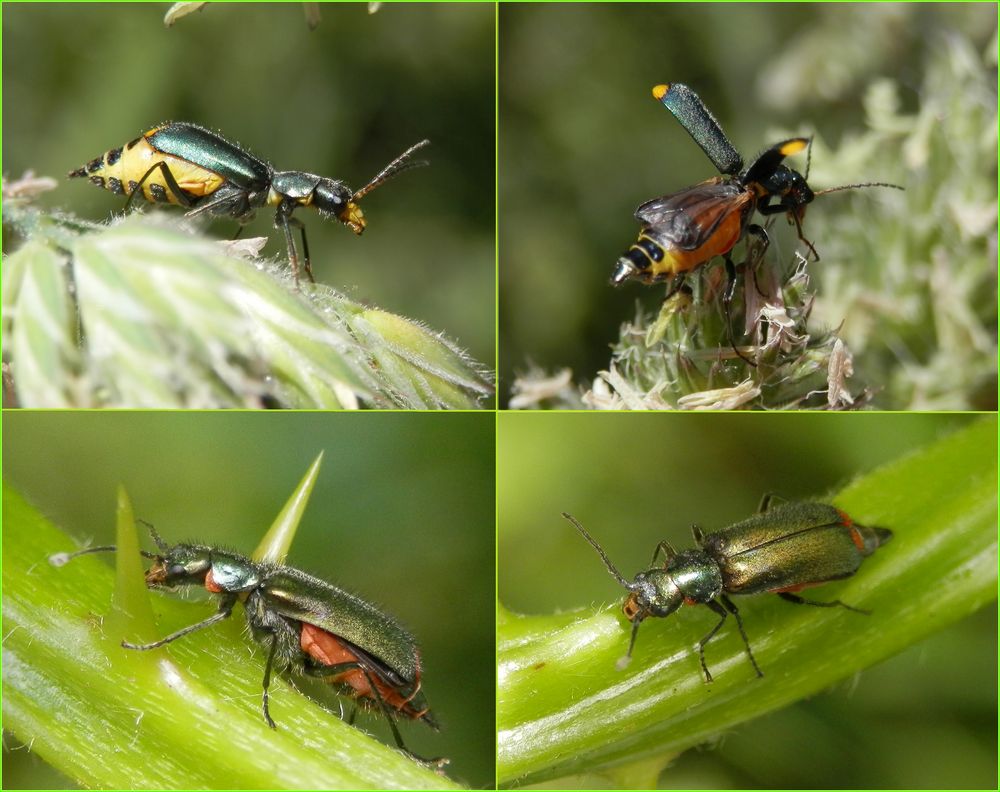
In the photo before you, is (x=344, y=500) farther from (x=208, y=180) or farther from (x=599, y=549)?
(x=208, y=180)

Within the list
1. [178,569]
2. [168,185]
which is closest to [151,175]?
[168,185]

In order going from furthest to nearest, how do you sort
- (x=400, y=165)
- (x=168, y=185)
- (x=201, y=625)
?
(x=400, y=165)
(x=201, y=625)
(x=168, y=185)

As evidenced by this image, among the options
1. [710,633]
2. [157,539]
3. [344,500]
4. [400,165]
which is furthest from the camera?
[344,500]

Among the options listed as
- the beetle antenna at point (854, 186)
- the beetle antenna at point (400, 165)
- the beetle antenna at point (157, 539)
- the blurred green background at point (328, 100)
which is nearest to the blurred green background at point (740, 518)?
the blurred green background at point (328, 100)

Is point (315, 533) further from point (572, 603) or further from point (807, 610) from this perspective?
point (807, 610)

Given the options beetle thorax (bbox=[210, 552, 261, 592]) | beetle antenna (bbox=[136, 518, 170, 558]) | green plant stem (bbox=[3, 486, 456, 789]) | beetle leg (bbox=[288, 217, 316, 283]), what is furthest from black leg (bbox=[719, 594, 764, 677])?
beetle antenna (bbox=[136, 518, 170, 558])

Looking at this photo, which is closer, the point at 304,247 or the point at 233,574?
the point at 304,247

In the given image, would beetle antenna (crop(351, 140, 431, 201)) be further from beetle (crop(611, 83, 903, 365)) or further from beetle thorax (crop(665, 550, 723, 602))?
beetle thorax (crop(665, 550, 723, 602))

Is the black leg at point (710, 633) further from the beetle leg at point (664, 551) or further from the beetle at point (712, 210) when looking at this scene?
the beetle at point (712, 210)
